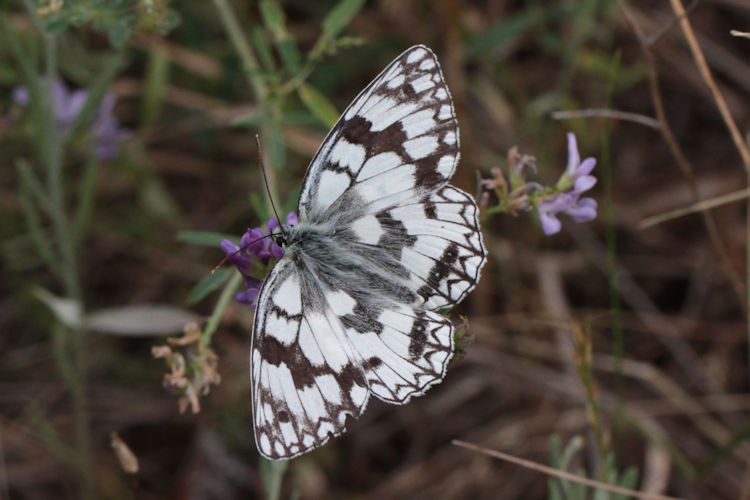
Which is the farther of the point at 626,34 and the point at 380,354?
the point at 626,34

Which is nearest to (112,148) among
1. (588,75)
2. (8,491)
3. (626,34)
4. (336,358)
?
(8,491)

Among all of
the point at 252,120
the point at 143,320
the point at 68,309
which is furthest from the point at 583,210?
the point at 68,309

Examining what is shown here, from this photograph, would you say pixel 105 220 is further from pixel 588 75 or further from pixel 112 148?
pixel 588 75

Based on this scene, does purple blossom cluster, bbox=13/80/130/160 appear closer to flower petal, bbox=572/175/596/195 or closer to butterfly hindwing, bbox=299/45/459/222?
butterfly hindwing, bbox=299/45/459/222

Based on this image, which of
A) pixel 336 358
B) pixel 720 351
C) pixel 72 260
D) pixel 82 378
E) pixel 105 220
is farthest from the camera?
pixel 105 220

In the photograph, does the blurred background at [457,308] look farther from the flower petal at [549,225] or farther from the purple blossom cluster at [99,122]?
the flower petal at [549,225]
